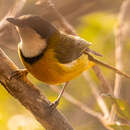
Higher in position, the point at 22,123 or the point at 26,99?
the point at 26,99

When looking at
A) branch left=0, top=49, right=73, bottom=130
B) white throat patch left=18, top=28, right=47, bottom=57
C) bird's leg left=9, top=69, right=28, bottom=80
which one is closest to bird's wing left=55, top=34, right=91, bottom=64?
white throat patch left=18, top=28, right=47, bottom=57

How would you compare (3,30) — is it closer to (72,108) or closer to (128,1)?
(128,1)

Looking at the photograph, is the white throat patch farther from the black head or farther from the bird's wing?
the bird's wing

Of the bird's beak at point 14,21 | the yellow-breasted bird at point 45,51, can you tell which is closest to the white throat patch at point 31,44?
the yellow-breasted bird at point 45,51

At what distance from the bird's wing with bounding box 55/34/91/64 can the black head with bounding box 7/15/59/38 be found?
157mm

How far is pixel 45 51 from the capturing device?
236cm

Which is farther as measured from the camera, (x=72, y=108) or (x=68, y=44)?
(x=72, y=108)

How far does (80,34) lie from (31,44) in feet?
3.94

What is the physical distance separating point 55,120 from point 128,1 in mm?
1379

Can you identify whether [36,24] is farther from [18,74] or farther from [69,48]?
[69,48]

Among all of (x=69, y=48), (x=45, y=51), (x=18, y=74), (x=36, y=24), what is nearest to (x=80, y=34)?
(x=69, y=48)

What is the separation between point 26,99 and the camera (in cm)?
201

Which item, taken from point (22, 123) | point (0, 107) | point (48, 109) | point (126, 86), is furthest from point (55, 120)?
point (126, 86)

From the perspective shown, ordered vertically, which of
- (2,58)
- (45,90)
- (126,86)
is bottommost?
(126,86)
